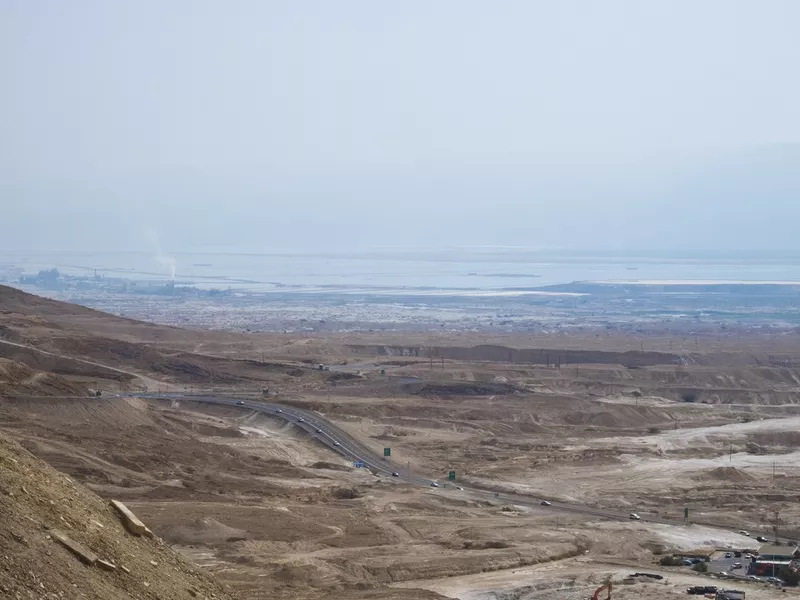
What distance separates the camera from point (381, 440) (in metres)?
62.1

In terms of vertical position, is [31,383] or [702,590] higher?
[31,383]

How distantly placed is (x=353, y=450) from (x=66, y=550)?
147 feet

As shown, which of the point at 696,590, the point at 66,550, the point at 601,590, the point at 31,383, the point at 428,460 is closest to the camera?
the point at 66,550

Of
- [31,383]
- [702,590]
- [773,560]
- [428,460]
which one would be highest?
[31,383]

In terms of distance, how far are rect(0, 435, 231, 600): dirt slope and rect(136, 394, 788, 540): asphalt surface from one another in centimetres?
2428

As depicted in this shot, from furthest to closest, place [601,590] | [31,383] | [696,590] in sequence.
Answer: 1. [31,383]
2. [696,590]
3. [601,590]

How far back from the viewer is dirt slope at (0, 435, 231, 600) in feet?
43.3

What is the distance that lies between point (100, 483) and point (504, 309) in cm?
14652

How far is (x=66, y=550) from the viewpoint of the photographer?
1411cm

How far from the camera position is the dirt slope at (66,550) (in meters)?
13.2

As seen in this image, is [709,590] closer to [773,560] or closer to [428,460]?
[773,560]

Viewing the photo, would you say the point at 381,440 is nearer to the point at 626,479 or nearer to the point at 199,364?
the point at 626,479

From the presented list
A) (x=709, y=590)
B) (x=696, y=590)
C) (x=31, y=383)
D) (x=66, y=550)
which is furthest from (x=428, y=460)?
(x=66, y=550)

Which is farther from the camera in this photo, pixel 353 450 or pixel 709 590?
pixel 353 450
